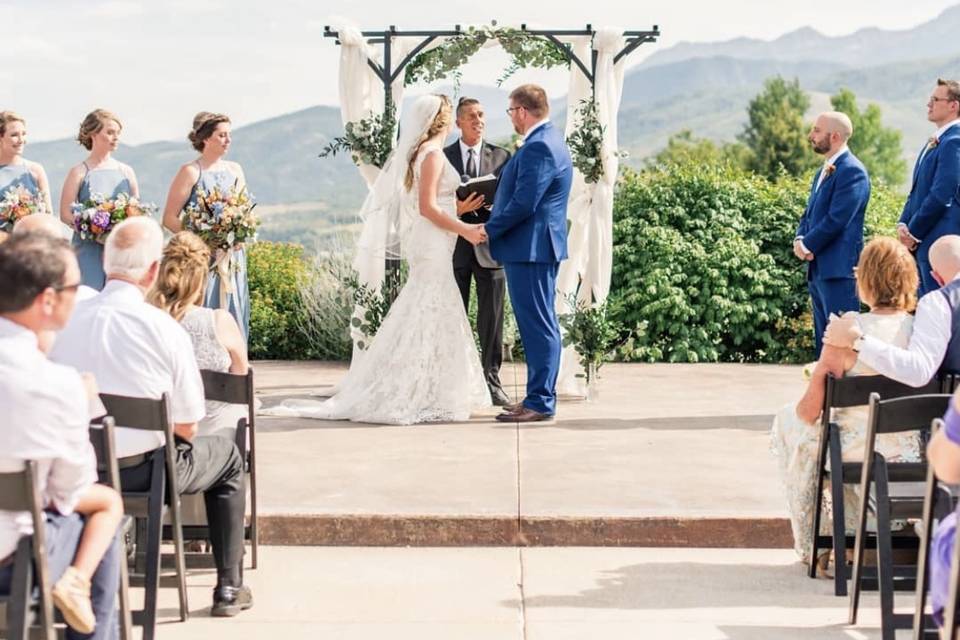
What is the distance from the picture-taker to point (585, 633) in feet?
16.1

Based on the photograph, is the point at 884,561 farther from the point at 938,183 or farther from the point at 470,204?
the point at 470,204

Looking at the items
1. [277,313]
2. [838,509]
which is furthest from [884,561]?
[277,313]

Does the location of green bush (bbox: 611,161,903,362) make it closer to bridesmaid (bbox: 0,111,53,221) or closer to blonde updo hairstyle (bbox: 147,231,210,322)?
bridesmaid (bbox: 0,111,53,221)

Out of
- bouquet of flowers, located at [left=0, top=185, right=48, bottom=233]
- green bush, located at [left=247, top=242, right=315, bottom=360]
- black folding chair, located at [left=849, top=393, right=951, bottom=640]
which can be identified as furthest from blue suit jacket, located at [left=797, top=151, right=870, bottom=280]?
green bush, located at [left=247, top=242, right=315, bottom=360]

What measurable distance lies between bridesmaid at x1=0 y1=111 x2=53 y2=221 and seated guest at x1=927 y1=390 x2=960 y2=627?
6552 mm

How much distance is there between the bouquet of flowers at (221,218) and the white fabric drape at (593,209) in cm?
261

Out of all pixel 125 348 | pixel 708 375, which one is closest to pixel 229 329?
pixel 125 348

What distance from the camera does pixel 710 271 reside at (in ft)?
41.5

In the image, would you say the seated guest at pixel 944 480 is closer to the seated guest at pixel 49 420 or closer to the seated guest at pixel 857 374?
the seated guest at pixel 857 374

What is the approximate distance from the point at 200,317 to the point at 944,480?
3156mm

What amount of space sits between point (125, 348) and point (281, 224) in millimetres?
160864

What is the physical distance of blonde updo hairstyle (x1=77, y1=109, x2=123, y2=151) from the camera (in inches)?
344

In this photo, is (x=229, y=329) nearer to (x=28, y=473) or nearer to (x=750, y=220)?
(x=28, y=473)

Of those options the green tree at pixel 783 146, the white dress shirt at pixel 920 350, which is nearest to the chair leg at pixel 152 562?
the white dress shirt at pixel 920 350
